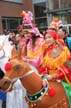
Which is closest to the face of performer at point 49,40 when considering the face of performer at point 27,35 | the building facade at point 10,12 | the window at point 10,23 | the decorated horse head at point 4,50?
the decorated horse head at point 4,50

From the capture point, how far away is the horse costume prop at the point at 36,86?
379 cm

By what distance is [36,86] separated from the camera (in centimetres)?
405

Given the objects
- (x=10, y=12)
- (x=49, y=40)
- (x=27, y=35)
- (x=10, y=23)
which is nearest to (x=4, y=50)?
(x=49, y=40)

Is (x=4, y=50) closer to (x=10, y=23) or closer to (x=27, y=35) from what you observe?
(x=27, y=35)

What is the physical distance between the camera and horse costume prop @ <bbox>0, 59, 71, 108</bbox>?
12.4ft

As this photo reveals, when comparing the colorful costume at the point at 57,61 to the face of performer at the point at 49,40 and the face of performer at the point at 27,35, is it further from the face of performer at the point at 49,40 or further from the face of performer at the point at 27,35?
the face of performer at the point at 27,35

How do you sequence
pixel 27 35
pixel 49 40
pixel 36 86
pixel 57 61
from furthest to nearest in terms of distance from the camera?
1. pixel 27 35
2. pixel 49 40
3. pixel 57 61
4. pixel 36 86

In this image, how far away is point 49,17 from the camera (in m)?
20.3

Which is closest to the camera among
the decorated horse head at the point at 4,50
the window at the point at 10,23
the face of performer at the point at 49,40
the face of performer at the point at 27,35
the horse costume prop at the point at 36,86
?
the horse costume prop at the point at 36,86

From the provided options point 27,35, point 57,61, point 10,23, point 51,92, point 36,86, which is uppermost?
point 27,35

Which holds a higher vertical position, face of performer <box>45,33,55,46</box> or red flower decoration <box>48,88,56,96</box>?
face of performer <box>45,33,55,46</box>

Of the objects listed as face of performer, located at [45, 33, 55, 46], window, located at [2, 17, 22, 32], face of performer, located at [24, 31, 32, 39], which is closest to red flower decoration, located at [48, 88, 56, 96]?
face of performer, located at [45, 33, 55, 46]

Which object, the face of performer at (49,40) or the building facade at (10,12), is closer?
the face of performer at (49,40)

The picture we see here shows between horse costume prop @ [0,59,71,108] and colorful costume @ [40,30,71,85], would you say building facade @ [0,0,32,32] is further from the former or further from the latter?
horse costume prop @ [0,59,71,108]
